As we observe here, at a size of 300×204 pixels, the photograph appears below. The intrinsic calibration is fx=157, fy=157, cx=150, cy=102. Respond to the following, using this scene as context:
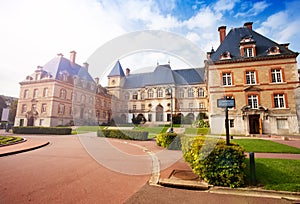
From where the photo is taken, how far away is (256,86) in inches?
773

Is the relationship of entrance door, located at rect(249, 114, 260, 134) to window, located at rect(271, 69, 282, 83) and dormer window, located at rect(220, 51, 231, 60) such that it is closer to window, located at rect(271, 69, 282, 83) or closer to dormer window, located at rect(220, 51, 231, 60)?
window, located at rect(271, 69, 282, 83)

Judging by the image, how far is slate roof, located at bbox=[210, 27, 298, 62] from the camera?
20.1 m

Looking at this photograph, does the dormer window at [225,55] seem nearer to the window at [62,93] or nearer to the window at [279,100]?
the window at [279,100]

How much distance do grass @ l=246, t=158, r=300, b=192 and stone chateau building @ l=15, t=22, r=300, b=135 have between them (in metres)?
8.26

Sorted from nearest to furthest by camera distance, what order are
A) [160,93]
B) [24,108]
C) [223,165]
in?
[223,165] < [24,108] < [160,93]

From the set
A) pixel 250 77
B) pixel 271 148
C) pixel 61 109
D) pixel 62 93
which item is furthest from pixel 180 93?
pixel 271 148

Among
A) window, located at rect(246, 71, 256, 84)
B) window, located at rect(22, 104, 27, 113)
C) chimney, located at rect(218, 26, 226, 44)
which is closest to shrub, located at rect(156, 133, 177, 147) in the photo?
window, located at rect(246, 71, 256, 84)

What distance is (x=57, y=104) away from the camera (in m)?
28.4

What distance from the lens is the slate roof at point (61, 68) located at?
2966cm

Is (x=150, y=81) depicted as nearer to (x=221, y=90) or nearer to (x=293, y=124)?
(x=221, y=90)

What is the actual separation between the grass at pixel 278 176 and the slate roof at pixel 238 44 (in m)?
18.1

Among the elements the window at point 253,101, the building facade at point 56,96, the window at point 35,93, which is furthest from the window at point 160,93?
the window at point 35,93

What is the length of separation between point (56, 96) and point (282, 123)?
112 ft

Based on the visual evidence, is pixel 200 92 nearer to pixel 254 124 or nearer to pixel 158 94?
pixel 158 94
